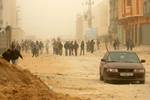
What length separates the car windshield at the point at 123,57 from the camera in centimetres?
2306

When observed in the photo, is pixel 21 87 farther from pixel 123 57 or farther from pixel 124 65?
pixel 123 57

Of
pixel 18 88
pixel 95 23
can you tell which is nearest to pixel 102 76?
pixel 18 88

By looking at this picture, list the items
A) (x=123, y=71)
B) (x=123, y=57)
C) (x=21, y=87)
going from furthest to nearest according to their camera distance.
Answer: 1. (x=123, y=57)
2. (x=123, y=71)
3. (x=21, y=87)

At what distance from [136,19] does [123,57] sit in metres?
58.8

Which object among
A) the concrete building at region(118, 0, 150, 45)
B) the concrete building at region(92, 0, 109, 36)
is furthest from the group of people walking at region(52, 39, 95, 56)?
the concrete building at region(92, 0, 109, 36)

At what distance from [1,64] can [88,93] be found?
3079 millimetres

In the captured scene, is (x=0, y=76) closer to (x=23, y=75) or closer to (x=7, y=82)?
(x=7, y=82)

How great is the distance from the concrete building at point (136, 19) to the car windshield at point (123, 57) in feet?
174

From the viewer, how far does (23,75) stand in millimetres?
16656

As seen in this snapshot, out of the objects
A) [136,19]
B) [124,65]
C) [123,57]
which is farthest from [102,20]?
[124,65]

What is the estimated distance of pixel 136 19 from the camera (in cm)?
8156

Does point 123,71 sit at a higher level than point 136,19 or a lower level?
lower

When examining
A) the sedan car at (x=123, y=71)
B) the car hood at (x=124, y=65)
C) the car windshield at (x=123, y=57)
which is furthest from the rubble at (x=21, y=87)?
the car windshield at (x=123, y=57)

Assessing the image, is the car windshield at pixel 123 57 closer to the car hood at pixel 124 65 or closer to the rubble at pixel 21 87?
the car hood at pixel 124 65
